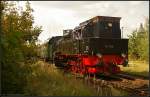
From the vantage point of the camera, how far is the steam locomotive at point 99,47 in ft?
66.0

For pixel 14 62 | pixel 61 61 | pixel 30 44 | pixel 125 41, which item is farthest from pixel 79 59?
pixel 14 62

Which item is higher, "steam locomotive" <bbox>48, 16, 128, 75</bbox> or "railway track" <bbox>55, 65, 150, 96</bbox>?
"steam locomotive" <bbox>48, 16, 128, 75</bbox>

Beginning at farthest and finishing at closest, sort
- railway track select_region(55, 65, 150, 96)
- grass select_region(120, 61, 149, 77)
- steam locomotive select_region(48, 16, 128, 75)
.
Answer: grass select_region(120, 61, 149, 77) < steam locomotive select_region(48, 16, 128, 75) < railway track select_region(55, 65, 150, 96)

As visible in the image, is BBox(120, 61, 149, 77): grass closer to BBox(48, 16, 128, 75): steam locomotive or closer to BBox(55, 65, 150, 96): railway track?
BBox(48, 16, 128, 75): steam locomotive

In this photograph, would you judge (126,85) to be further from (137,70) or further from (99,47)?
(137,70)

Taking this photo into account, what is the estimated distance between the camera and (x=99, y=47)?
20.2 m

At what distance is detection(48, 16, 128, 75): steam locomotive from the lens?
66.0 ft

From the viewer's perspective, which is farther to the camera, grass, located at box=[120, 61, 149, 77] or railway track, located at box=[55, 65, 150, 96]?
grass, located at box=[120, 61, 149, 77]

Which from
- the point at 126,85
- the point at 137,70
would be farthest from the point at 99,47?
the point at 137,70

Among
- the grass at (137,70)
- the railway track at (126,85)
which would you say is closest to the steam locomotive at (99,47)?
the railway track at (126,85)

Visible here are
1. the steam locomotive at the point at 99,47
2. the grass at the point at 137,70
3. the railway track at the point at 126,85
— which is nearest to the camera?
the railway track at the point at 126,85

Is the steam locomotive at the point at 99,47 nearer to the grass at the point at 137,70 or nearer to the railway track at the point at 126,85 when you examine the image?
the railway track at the point at 126,85

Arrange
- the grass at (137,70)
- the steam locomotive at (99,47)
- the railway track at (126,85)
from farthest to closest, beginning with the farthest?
the grass at (137,70), the steam locomotive at (99,47), the railway track at (126,85)

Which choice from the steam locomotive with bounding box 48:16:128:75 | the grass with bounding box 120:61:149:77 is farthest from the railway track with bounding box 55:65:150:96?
the grass with bounding box 120:61:149:77
